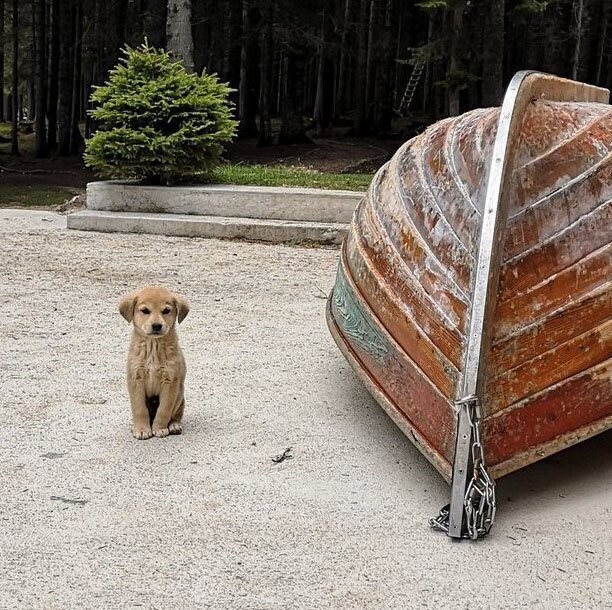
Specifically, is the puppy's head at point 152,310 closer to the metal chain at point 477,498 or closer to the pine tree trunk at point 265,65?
the metal chain at point 477,498

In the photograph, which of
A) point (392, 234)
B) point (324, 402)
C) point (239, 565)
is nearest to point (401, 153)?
point (392, 234)

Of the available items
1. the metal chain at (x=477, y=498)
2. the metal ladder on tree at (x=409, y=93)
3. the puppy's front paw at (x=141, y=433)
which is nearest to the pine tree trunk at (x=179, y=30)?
the puppy's front paw at (x=141, y=433)

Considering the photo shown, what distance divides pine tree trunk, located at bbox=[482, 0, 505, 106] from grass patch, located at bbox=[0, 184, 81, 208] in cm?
868

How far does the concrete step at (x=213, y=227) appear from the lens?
10773mm

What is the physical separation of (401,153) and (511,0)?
16.5 meters

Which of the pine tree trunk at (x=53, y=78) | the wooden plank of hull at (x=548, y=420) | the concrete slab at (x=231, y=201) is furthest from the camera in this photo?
the pine tree trunk at (x=53, y=78)

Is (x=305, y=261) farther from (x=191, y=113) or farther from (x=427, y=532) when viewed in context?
(x=427, y=532)

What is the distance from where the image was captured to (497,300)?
3.73 m

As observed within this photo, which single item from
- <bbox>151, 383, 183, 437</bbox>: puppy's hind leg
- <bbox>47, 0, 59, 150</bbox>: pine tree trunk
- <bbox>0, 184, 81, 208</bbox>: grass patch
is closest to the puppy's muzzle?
<bbox>151, 383, 183, 437</bbox>: puppy's hind leg

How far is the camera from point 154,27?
870 inches

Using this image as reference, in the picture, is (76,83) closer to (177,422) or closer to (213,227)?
(213,227)

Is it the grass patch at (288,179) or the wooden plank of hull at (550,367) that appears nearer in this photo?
the wooden plank of hull at (550,367)

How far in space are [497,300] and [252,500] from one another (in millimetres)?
1338

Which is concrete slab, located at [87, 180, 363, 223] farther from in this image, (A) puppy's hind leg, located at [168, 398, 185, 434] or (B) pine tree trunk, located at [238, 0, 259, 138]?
(B) pine tree trunk, located at [238, 0, 259, 138]
